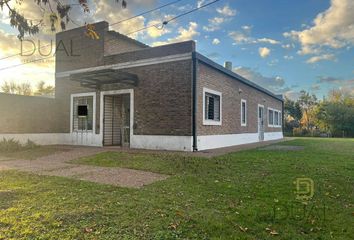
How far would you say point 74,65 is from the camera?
1659 centimetres

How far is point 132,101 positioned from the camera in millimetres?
13727

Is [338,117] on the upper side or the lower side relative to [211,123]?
upper

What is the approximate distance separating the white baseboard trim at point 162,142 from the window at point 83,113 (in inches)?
137

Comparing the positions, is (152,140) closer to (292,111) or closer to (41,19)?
(41,19)

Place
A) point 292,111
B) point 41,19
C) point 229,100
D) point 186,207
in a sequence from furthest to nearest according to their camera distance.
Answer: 1. point 292,111
2. point 229,100
3. point 186,207
4. point 41,19

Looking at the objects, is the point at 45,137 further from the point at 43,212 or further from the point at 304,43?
the point at 304,43

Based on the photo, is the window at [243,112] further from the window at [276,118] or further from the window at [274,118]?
the window at [276,118]

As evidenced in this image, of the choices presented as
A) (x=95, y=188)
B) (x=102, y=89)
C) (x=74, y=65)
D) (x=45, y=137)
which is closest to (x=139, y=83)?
(x=102, y=89)

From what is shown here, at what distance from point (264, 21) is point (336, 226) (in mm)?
13075

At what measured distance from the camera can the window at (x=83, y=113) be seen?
15.7 meters

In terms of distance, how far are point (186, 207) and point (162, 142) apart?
8097 mm

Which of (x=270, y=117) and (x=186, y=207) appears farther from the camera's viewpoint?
(x=270, y=117)

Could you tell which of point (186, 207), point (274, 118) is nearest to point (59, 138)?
point (186, 207)

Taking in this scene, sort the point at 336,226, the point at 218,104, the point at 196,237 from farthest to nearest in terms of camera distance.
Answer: the point at 218,104 → the point at 336,226 → the point at 196,237
